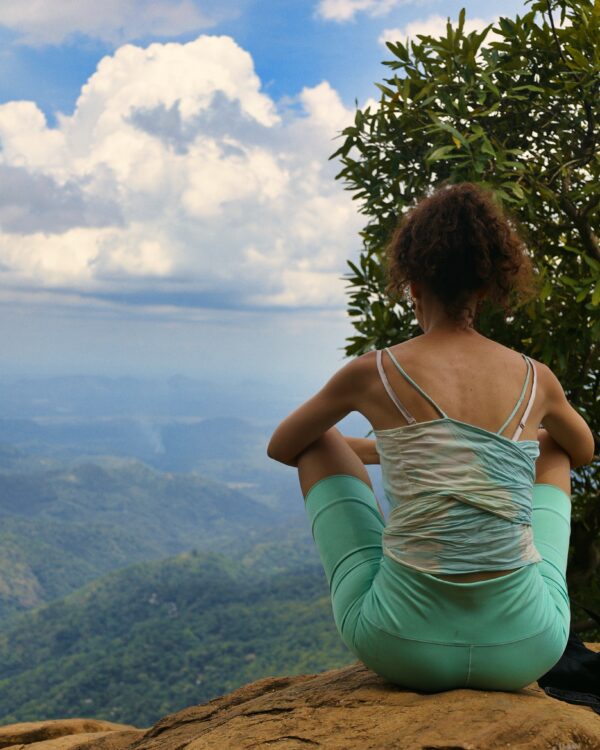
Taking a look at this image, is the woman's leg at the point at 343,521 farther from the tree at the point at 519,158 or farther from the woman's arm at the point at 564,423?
the tree at the point at 519,158

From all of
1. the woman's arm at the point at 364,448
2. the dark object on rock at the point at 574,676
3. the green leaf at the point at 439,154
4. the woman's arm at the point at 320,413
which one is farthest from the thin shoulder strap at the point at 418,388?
the green leaf at the point at 439,154

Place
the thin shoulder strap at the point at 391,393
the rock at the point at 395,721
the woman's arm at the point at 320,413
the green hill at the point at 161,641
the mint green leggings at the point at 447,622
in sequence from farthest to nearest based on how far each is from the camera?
the green hill at the point at 161,641 < the woman's arm at the point at 320,413 < the thin shoulder strap at the point at 391,393 < the mint green leggings at the point at 447,622 < the rock at the point at 395,721

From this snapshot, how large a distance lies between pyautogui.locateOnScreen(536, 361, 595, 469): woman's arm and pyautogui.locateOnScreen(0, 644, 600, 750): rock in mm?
917

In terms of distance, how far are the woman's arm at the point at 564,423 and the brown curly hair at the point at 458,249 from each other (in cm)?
37

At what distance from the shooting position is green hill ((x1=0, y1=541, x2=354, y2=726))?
7556cm

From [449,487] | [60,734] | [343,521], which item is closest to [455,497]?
[449,487]

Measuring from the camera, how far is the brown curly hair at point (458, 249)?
101 inches

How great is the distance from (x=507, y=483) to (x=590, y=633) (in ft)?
19.5

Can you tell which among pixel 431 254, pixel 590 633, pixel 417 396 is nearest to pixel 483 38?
pixel 431 254

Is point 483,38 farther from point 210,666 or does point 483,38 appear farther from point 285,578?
point 285,578

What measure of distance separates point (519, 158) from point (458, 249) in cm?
349

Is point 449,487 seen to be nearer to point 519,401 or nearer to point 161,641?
point 519,401

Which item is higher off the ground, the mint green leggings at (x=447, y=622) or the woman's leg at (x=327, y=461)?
the woman's leg at (x=327, y=461)

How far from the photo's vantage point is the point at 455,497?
93.7 inches
